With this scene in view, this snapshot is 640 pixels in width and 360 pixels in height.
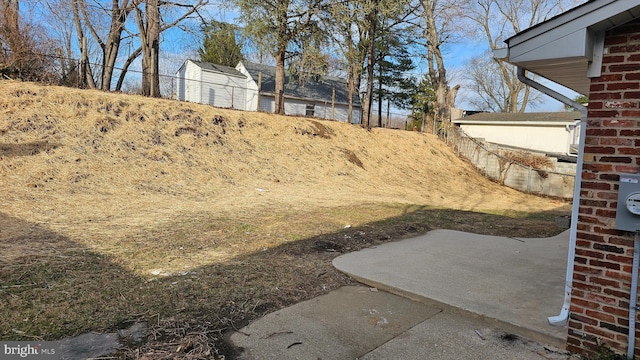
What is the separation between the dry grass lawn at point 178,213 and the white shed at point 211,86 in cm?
1079

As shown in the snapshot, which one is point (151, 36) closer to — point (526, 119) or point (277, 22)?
point (277, 22)

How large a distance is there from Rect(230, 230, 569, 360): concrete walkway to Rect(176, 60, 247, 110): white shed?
73.7ft

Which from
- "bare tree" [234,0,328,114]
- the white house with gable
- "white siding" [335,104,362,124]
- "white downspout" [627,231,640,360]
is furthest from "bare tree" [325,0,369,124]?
"white downspout" [627,231,640,360]

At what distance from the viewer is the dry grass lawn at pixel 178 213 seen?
3.39m

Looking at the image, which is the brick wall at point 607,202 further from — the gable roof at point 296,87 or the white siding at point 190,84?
the white siding at point 190,84

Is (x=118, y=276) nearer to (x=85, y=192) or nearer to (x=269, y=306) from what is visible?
(x=269, y=306)

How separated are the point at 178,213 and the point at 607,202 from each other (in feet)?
22.6

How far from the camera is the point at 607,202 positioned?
8.74ft

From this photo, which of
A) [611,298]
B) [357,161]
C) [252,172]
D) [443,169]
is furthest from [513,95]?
[611,298]

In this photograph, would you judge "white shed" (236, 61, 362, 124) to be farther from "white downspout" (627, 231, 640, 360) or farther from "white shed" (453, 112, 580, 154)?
"white downspout" (627, 231, 640, 360)

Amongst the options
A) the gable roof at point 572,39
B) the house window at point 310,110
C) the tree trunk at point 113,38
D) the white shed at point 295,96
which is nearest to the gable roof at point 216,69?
the white shed at point 295,96

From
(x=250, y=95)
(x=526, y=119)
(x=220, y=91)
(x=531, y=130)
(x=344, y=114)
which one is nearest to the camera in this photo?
(x=531, y=130)

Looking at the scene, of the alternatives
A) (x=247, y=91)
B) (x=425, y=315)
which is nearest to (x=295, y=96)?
(x=247, y=91)

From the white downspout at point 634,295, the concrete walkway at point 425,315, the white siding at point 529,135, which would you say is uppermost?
the white siding at point 529,135
